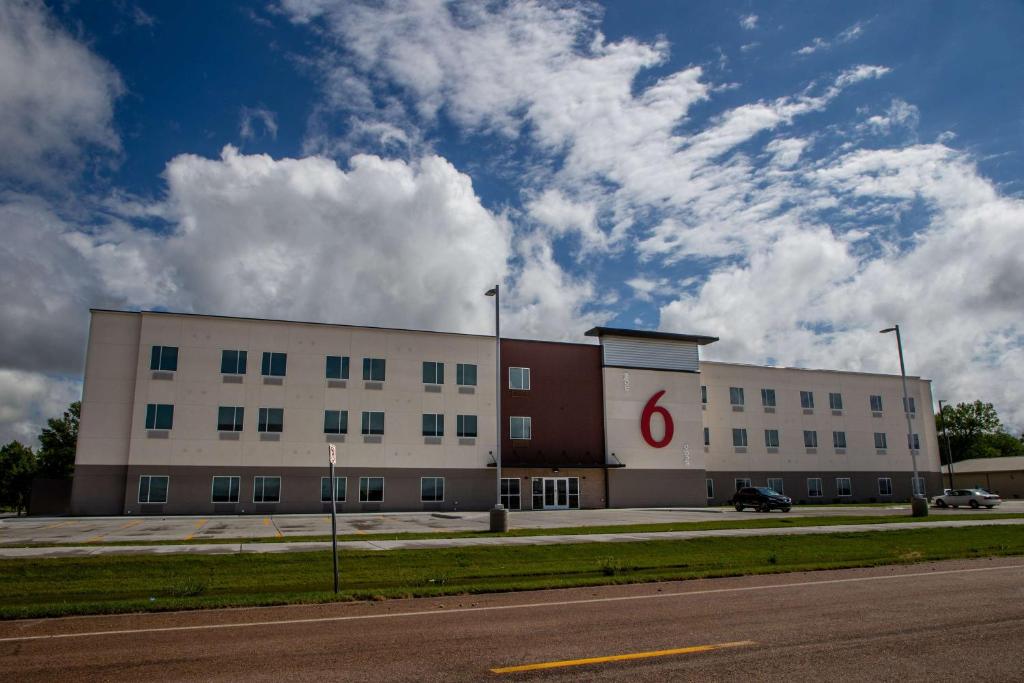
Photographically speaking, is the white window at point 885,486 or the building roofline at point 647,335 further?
the white window at point 885,486

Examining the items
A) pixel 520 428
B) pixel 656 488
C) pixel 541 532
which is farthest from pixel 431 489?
pixel 541 532

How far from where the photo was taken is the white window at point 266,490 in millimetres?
40812

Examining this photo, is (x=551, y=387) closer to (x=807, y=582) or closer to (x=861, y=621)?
(x=807, y=582)

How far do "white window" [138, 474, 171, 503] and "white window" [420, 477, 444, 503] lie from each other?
47.2 ft

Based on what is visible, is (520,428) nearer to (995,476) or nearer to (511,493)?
(511,493)

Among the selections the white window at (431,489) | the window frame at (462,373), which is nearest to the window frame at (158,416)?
the white window at (431,489)

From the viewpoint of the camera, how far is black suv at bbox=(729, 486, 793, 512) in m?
43.5

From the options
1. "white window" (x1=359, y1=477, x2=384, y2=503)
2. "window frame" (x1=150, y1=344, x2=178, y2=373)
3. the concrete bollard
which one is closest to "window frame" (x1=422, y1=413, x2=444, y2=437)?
"white window" (x1=359, y1=477, x2=384, y2=503)

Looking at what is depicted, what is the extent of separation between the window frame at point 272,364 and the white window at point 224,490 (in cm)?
631

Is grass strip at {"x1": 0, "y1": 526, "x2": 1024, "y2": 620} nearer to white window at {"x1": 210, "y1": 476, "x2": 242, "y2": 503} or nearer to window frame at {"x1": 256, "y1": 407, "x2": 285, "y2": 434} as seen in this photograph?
white window at {"x1": 210, "y1": 476, "x2": 242, "y2": 503}

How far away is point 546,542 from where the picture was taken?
850 inches

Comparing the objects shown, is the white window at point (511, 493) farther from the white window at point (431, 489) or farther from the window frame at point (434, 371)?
the window frame at point (434, 371)

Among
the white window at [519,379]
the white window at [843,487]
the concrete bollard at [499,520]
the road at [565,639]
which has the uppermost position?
the white window at [519,379]

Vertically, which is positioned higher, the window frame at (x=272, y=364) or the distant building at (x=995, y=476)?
the window frame at (x=272, y=364)
